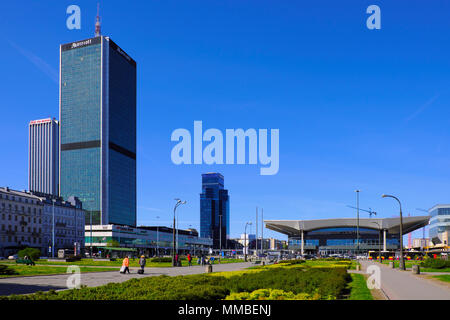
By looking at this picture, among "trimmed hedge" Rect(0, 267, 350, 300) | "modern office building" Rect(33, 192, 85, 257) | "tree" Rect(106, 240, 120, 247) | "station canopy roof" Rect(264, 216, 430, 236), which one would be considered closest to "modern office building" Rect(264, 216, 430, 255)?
"station canopy roof" Rect(264, 216, 430, 236)

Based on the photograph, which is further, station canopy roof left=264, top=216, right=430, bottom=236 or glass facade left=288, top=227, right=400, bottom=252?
glass facade left=288, top=227, right=400, bottom=252

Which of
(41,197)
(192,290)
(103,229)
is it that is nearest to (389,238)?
(103,229)

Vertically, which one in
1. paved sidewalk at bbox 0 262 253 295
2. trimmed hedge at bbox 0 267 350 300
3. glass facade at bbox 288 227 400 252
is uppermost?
trimmed hedge at bbox 0 267 350 300

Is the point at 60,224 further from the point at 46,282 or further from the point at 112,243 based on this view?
the point at 46,282

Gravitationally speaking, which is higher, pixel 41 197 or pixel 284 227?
pixel 41 197

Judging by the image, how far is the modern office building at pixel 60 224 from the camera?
14325 centimetres

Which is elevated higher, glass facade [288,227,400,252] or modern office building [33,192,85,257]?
modern office building [33,192,85,257]

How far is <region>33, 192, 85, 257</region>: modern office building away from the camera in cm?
14325

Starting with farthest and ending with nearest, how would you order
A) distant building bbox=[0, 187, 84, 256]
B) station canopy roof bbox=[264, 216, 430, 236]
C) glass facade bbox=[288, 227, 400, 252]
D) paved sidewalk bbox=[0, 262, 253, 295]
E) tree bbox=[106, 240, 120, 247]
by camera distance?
glass facade bbox=[288, 227, 400, 252] → station canopy roof bbox=[264, 216, 430, 236] → tree bbox=[106, 240, 120, 247] → distant building bbox=[0, 187, 84, 256] → paved sidewalk bbox=[0, 262, 253, 295]

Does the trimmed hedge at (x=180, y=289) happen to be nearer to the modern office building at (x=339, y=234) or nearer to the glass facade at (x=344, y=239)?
the modern office building at (x=339, y=234)

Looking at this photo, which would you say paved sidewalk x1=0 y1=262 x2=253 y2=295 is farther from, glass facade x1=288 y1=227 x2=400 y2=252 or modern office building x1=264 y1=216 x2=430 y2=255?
glass facade x1=288 y1=227 x2=400 y2=252

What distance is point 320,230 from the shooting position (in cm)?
19388
